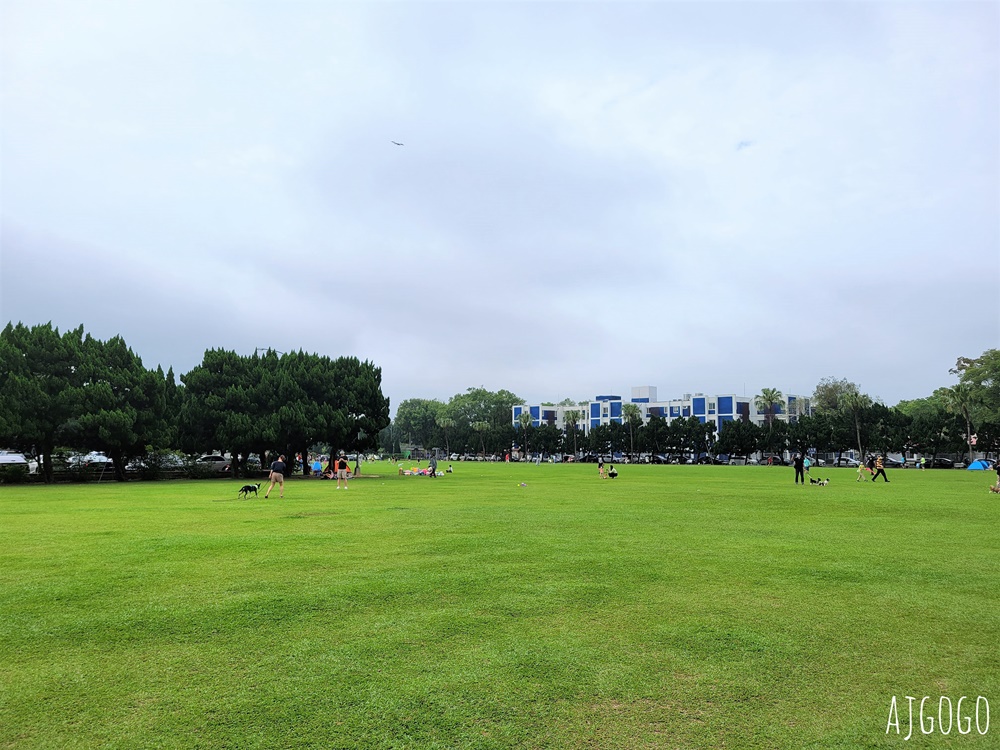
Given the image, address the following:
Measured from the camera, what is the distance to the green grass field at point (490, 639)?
4.71 m

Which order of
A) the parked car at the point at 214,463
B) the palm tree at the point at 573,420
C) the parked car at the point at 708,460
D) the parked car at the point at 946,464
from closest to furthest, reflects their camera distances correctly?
the parked car at the point at 214,463
the parked car at the point at 946,464
the parked car at the point at 708,460
the palm tree at the point at 573,420

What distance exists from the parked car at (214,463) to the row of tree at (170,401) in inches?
162

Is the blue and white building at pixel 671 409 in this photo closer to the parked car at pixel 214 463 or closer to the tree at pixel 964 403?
the tree at pixel 964 403

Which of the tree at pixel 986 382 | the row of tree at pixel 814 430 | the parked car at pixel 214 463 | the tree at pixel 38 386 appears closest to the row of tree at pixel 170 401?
the tree at pixel 38 386

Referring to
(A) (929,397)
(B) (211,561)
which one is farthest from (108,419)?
(A) (929,397)

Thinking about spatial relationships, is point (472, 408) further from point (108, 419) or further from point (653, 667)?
point (653, 667)

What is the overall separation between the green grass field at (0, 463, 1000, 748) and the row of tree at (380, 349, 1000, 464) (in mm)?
56607

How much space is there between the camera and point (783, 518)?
17.6m

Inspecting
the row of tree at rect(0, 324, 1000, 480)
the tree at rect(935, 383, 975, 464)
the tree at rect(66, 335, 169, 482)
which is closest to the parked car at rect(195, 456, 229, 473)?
the row of tree at rect(0, 324, 1000, 480)

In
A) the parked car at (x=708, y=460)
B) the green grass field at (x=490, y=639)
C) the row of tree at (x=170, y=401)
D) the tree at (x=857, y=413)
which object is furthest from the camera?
the parked car at (x=708, y=460)

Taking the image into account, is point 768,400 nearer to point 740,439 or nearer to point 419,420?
point 740,439

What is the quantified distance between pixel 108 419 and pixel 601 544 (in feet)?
117

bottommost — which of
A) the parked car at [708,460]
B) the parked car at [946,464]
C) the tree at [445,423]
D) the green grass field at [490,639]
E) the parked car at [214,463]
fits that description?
the parked car at [708,460]

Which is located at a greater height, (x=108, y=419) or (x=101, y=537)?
(x=108, y=419)
